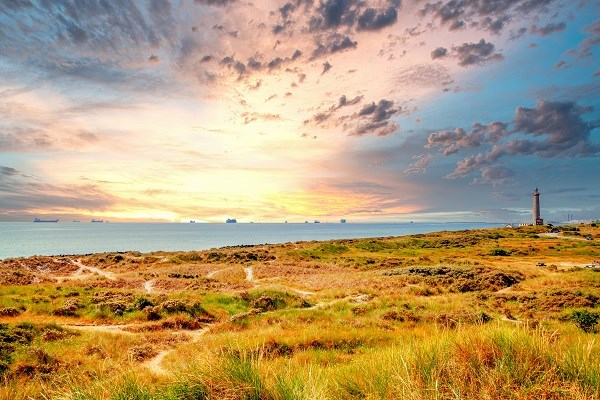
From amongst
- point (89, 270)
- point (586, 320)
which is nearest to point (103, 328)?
point (586, 320)

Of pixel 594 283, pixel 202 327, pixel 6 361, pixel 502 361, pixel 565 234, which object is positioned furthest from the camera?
pixel 565 234

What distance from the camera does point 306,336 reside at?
50.9ft

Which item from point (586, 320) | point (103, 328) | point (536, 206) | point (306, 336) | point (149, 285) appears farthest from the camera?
point (536, 206)

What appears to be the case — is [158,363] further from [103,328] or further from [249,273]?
[249,273]

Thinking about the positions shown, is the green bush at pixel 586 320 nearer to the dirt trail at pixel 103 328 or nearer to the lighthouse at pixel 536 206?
the dirt trail at pixel 103 328

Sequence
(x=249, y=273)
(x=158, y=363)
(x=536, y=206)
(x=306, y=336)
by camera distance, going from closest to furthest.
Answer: (x=158, y=363) → (x=306, y=336) → (x=249, y=273) → (x=536, y=206)

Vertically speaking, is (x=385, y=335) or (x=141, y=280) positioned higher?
(x=385, y=335)

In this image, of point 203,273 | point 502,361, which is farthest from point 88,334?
point 203,273

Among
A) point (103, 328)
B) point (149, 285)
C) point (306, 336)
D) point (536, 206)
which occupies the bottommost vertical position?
point (149, 285)

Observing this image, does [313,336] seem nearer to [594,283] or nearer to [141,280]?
[594,283]

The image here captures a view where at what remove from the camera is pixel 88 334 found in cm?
1816

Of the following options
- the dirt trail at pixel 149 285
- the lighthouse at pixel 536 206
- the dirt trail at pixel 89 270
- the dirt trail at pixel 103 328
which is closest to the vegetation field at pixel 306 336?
the dirt trail at pixel 103 328

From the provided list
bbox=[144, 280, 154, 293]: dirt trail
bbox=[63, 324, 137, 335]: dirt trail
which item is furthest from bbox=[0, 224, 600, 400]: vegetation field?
bbox=[144, 280, 154, 293]: dirt trail

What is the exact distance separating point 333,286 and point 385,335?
21.3 meters
